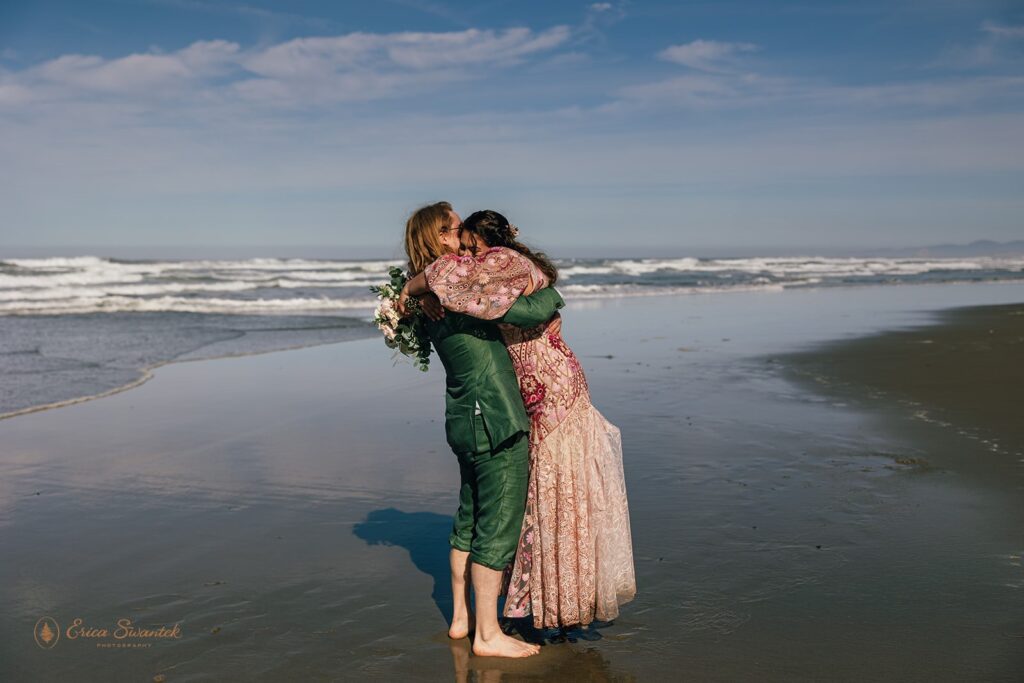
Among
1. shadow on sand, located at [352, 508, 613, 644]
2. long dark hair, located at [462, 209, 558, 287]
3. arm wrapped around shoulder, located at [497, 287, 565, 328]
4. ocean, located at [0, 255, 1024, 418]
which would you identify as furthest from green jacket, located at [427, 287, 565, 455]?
ocean, located at [0, 255, 1024, 418]

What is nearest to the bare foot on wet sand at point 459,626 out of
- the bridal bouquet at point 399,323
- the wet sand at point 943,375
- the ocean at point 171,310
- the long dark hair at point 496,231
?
the bridal bouquet at point 399,323

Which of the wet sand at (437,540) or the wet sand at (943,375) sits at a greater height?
the wet sand at (943,375)

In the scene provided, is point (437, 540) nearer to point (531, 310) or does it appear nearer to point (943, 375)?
point (531, 310)

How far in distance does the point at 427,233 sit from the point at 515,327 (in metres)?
0.51

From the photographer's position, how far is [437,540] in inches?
192

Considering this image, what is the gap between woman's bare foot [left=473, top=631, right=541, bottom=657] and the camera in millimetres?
3496

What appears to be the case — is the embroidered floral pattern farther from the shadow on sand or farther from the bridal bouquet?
the bridal bouquet

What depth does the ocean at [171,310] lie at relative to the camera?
11578 millimetres

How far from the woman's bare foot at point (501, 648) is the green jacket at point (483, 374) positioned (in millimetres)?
767

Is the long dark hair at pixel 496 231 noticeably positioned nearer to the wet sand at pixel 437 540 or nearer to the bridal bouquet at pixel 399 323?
the bridal bouquet at pixel 399 323

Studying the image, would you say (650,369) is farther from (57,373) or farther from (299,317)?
(299,317)

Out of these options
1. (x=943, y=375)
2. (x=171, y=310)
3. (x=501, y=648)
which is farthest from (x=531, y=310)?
(x=171, y=310)

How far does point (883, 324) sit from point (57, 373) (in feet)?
44.4

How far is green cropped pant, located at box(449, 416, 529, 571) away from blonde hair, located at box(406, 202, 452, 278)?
660mm
